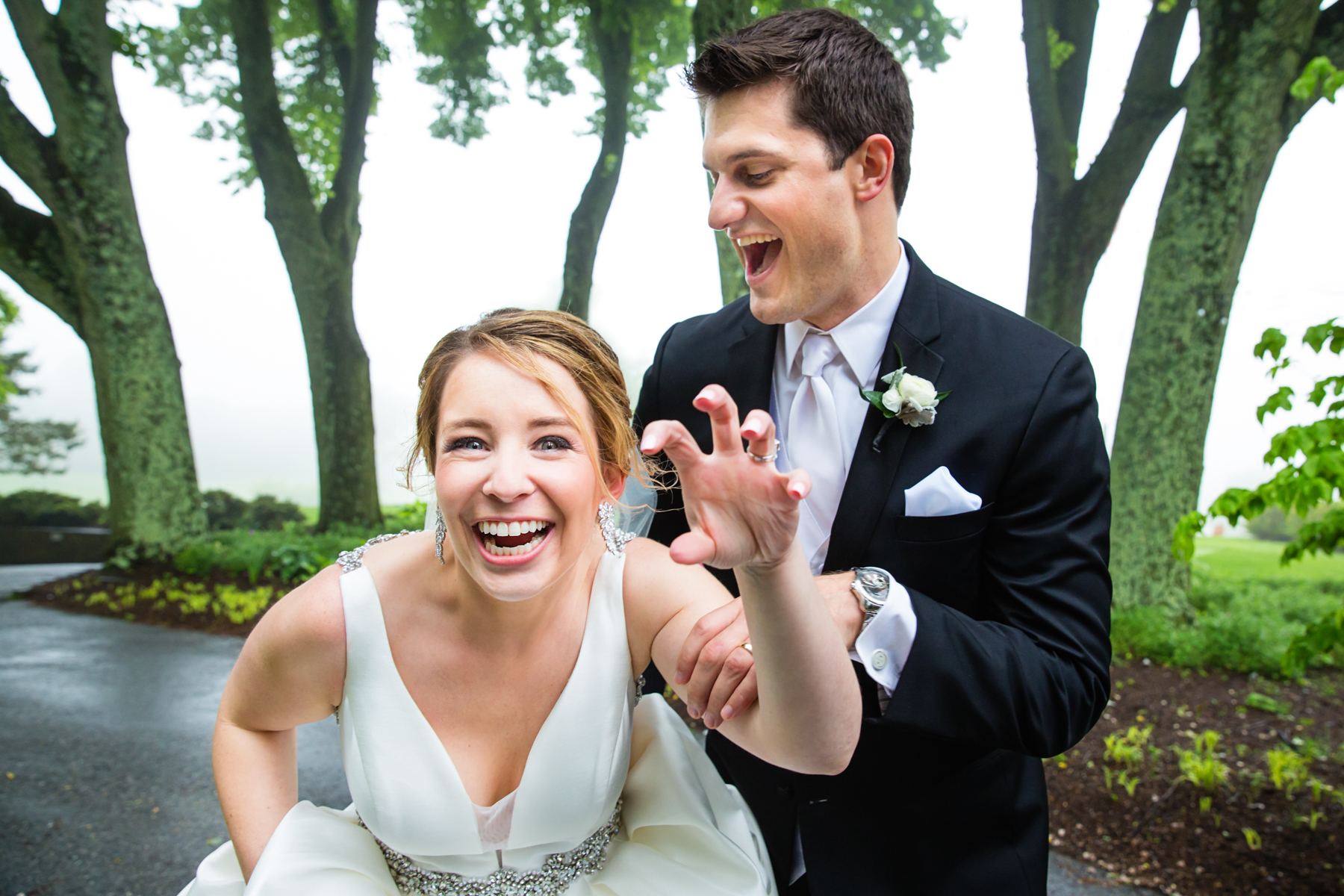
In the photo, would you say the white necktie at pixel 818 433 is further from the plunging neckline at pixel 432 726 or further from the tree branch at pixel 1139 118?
the tree branch at pixel 1139 118

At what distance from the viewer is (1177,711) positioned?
15.8 feet

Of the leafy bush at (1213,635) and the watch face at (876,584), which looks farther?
the leafy bush at (1213,635)

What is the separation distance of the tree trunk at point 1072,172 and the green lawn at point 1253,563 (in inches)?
100

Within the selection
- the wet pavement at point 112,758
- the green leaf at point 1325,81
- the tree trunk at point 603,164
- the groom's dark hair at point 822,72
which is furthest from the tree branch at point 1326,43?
the wet pavement at point 112,758

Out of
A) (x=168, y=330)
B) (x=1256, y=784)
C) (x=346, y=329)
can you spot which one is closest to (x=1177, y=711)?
(x=1256, y=784)

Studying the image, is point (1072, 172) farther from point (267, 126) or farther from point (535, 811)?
point (267, 126)

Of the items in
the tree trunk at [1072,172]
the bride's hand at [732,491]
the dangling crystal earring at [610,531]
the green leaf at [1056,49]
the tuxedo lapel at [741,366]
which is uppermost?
the green leaf at [1056,49]

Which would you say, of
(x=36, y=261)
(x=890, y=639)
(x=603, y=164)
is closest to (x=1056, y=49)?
(x=603, y=164)

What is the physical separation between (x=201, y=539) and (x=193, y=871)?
5.34 meters

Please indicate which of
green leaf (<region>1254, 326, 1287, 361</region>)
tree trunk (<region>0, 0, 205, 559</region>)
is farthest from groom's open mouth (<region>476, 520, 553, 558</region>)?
tree trunk (<region>0, 0, 205, 559</region>)

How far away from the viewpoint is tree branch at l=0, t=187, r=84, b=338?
7.92 m

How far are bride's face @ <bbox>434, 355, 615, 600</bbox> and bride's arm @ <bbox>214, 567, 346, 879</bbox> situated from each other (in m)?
0.40

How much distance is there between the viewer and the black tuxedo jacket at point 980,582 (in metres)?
1.68

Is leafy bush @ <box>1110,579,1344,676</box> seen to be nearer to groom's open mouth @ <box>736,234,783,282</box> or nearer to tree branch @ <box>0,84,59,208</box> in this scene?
groom's open mouth @ <box>736,234,783,282</box>
